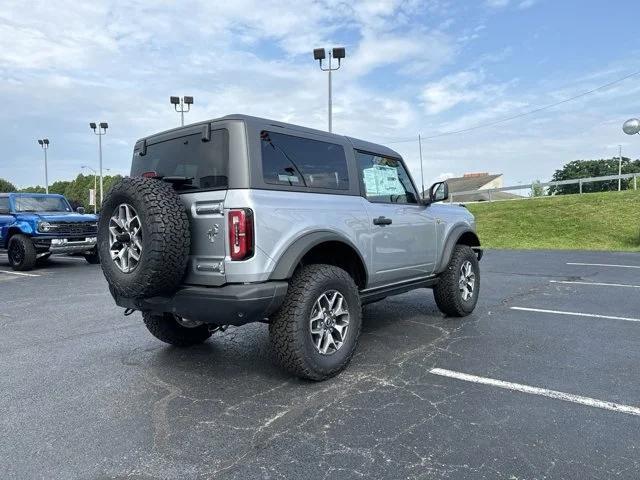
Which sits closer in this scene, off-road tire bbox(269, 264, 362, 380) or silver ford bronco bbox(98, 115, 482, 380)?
silver ford bronco bbox(98, 115, 482, 380)

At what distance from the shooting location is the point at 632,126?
47.8ft

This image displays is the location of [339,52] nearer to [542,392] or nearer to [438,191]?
[438,191]

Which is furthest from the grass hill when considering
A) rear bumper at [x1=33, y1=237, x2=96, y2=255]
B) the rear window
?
A: the rear window

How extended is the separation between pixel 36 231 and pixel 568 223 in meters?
17.6

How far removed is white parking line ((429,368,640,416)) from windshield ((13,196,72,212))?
1190 centimetres

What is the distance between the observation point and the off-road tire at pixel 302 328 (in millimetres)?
3451

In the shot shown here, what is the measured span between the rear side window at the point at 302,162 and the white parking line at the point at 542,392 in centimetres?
183

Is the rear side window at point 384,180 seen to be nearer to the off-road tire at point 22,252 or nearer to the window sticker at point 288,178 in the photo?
the window sticker at point 288,178

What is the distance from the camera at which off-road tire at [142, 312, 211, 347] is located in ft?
14.7

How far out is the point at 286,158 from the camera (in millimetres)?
3752

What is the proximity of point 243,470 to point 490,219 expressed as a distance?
20.3 meters

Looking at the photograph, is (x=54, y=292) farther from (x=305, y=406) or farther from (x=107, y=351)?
(x=305, y=406)

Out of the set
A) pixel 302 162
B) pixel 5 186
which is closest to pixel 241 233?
pixel 302 162

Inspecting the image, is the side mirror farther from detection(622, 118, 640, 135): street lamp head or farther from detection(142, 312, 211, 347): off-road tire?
detection(622, 118, 640, 135): street lamp head
